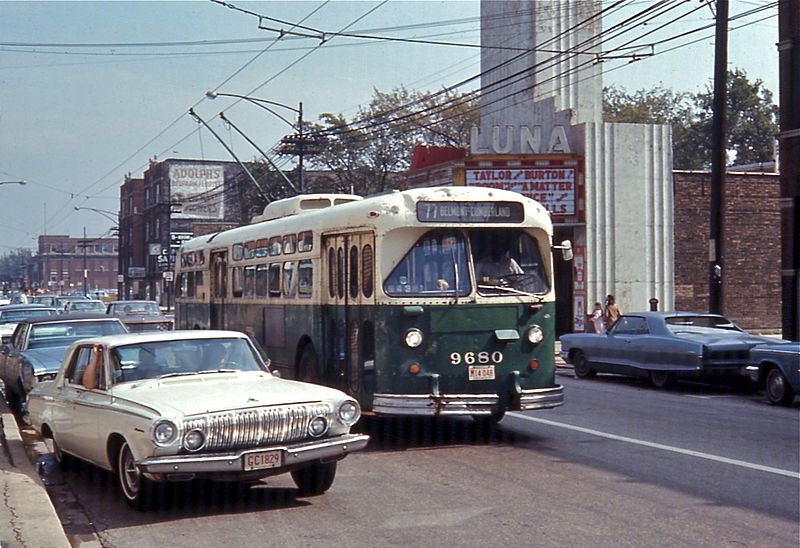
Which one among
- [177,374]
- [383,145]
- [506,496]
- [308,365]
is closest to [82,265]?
[383,145]

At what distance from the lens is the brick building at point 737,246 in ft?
109

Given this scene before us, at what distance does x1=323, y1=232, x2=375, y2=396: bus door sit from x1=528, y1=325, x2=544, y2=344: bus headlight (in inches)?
74.5

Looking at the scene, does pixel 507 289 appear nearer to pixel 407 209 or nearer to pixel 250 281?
pixel 407 209

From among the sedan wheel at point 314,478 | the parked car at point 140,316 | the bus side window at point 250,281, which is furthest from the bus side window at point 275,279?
the parked car at point 140,316

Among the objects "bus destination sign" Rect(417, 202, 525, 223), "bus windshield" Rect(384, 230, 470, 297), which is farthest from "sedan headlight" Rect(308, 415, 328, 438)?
"bus destination sign" Rect(417, 202, 525, 223)

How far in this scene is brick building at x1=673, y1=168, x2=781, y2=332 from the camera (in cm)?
3338

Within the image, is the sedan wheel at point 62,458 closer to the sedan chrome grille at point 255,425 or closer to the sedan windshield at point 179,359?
the sedan windshield at point 179,359

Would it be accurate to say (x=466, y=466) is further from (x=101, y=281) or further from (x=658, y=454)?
(x=101, y=281)

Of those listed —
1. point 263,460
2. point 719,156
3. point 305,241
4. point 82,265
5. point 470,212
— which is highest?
point 82,265

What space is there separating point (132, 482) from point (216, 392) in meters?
1.01

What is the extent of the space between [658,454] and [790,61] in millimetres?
14197

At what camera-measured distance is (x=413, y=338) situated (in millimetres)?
12086

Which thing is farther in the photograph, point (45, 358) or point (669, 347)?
point (669, 347)

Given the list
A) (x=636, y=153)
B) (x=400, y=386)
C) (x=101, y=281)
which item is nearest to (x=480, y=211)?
(x=400, y=386)
